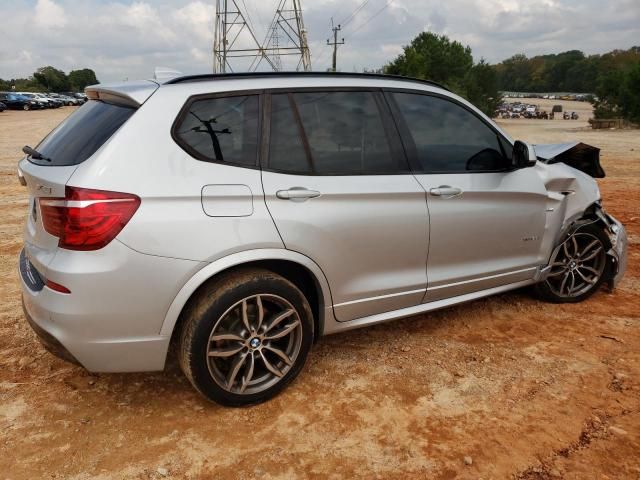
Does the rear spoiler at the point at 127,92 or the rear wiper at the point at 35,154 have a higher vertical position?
the rear spoiler at the point at 127,92

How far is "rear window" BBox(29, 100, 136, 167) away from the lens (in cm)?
263

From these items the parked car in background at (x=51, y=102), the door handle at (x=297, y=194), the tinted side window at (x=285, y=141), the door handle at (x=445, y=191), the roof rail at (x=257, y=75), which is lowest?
the parked car in background at (x=51, y=102)

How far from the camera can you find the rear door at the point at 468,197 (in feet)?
11.1

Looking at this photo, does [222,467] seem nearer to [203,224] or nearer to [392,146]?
[203,224]

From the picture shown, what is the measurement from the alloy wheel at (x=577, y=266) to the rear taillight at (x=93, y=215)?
3339 mm

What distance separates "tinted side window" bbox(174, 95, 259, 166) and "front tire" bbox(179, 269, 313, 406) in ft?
2.09

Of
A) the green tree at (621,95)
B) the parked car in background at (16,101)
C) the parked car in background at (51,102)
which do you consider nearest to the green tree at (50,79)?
the parked car in background at (51,102)

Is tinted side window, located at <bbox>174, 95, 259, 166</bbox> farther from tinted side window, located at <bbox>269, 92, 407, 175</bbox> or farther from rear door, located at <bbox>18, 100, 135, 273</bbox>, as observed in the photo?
rear door, located at <bbox>18, 100, 135, 273</bbox>

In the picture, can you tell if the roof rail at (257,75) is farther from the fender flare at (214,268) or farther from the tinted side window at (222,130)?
the fender flare at (214,268)

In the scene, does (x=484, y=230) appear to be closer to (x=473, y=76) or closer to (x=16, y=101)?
(x=473, y=76)

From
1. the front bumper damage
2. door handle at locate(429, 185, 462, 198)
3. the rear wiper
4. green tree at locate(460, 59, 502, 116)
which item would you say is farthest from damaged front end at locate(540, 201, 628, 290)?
green tree at locate(460, 59, 502, 116)

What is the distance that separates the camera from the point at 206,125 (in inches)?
108

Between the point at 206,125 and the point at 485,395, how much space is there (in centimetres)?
222

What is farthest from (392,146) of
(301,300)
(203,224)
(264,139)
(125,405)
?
(125,405)
